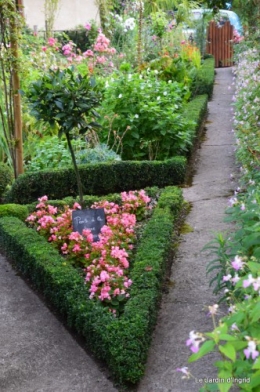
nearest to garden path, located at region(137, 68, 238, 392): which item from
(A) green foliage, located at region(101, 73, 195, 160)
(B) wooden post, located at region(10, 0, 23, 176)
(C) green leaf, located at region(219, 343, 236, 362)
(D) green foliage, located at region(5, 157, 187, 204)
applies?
(D) green foliage, located at region(5, 157, 187, 204)

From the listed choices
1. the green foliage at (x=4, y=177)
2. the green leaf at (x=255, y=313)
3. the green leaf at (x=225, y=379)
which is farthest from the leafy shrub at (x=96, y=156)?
the green leaf at (x=225, y=379)

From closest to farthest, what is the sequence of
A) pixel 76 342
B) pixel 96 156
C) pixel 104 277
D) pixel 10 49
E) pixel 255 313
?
pixel 255 313 → pixel 76 342 → pixel 104 277 → pixel 10 49 → pixel 96 156

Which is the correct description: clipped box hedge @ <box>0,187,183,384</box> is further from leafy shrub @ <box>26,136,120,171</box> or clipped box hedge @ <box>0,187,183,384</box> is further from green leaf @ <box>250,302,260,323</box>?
leafy shrub @ <box>26,136,120,171</box>

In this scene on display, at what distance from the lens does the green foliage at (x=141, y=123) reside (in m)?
7.01

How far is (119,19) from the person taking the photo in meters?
13.8

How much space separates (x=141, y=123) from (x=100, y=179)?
3.68 feet

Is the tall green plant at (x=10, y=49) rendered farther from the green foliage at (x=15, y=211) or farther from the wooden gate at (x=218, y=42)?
the wooden gate at (x=218, y=42)

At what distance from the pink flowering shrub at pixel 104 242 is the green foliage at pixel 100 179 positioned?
2.07ft

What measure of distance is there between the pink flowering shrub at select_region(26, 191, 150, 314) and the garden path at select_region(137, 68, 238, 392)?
35cm

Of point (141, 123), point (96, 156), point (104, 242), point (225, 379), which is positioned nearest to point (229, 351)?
point (225, 379)

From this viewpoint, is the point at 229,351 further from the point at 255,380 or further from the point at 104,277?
the point at 104,277

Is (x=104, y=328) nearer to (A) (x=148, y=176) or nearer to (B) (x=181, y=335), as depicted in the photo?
(B) (x=181, y=335)

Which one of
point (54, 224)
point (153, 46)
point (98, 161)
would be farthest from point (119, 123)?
point (153, 46)

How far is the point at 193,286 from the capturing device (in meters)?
4.00
